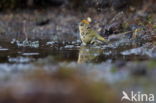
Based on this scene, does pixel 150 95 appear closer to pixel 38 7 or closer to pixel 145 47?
pixel 145 47

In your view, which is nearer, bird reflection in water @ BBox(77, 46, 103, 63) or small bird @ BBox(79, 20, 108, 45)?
bird reflection in water @ BBox(77, 46, 103, 63)

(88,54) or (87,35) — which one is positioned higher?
(87,35)

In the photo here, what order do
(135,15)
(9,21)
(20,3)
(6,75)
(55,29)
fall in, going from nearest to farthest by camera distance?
(6,75) < (135,15) < (55,29) < (9,21) < (20,3)

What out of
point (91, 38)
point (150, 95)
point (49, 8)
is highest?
point (49, 8)

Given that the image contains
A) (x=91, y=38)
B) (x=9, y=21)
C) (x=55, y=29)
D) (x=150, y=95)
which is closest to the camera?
(x=150, y=95)

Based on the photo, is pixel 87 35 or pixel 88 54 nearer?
pixel 88 54

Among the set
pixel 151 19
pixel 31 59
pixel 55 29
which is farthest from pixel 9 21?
pixel 31 59

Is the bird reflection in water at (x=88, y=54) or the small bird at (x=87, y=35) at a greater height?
the small bird at (x=87, y=35)

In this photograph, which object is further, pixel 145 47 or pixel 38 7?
pixel 38 7

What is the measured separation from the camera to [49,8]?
780 inches

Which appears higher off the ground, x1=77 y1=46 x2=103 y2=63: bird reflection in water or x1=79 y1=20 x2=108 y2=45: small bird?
x1=79 y1=20 x2=108 y2=45: small bird

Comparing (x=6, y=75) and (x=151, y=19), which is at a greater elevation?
Result: (x=151, y=19)

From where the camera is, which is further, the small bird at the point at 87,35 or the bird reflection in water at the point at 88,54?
the small bird at the point at 87,35

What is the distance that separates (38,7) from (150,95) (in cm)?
1459
